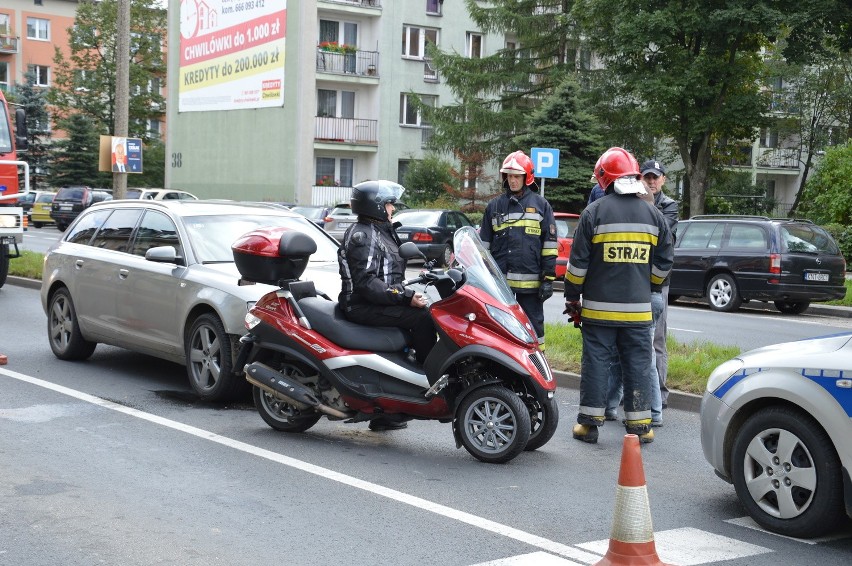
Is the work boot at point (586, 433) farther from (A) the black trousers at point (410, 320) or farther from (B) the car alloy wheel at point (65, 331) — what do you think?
(B) the car alloy wheel at point (65, 331)

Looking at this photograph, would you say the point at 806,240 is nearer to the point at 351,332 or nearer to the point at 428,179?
the point at 351,332

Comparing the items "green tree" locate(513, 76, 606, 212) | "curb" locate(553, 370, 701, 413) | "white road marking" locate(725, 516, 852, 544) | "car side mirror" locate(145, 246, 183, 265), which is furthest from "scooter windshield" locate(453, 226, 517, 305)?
"green tree" locate(513, 76, 606, 212)

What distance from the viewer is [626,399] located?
7.50 meters

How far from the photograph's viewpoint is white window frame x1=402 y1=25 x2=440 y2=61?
4916 cm

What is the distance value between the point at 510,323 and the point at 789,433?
78.6 inches

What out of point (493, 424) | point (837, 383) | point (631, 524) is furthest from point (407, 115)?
point (631, 524)

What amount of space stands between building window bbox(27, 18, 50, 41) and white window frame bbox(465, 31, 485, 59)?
39035 mm

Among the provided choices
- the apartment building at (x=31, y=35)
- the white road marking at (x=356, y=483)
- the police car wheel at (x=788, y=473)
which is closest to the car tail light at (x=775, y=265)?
the white road marking at (x=356, y=483)

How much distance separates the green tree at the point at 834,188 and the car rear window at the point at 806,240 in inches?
441

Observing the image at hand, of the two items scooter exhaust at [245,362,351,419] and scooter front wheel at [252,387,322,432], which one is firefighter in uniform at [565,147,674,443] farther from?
scooter front wheel at [252,387,322,432]

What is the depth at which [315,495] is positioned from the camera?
6141mm

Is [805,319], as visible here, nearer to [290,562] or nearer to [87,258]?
[87,258]

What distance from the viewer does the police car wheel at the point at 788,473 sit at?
17.5ft

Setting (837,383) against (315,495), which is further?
(315,495)
